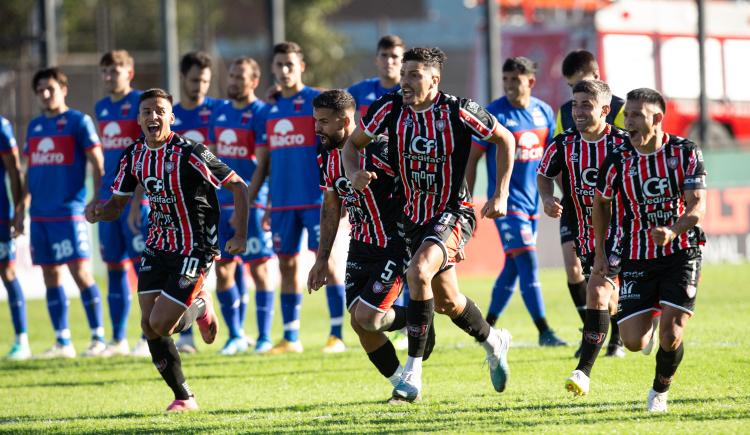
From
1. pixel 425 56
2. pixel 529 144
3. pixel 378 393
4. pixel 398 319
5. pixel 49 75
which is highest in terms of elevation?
pixel 49 75

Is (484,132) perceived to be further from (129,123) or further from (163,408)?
(129,123)

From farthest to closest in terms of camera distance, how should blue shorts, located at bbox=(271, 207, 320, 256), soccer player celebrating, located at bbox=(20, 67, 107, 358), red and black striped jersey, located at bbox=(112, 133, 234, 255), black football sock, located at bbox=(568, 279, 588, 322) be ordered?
soccer player celebrating, located at bbox=(20, 67, 107, 358) < blue shorts, located at bbox=(271, 207, 320, 256) < black football sock, located at bbox=(568, 279, 588, 322) < red and black striped jersey, located at bbox=(112, 133, 234, 255)

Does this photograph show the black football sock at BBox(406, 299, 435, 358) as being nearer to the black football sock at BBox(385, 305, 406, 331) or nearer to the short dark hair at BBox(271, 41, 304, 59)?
the black football sock at BBox(385, 305, 406, 331)

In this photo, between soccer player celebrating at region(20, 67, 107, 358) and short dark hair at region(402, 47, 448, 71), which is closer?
short dark hair at region(402, 47, 448, 71)

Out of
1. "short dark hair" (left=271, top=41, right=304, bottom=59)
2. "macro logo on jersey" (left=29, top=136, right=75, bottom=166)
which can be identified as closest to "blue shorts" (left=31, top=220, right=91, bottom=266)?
"macro logo on jersey" (left=29, top=136, right=75, bottom=166)

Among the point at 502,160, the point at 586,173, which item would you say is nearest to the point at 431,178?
the point at 502,160

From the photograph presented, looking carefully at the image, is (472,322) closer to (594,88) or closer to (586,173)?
(586,173)

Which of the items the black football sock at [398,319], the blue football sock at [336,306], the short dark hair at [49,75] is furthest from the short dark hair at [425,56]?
the short dark hair at [49,75]

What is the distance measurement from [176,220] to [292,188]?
119 inches

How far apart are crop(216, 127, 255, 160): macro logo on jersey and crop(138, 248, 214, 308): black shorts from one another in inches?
135

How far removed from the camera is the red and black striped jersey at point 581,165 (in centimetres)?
836

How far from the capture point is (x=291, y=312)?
436 inches

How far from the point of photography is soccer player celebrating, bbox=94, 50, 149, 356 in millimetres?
11406

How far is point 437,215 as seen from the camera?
7688 millimetres
